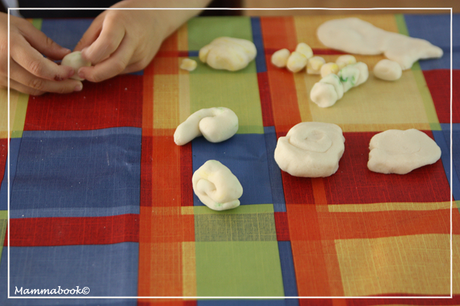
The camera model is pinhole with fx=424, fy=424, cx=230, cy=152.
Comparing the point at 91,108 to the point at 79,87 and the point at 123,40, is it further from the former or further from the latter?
the point at 123,40

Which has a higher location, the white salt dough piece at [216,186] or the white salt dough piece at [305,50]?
the white salt dough piece at [305,50]

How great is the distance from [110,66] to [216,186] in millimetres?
412

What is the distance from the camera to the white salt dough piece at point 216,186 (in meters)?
0.81

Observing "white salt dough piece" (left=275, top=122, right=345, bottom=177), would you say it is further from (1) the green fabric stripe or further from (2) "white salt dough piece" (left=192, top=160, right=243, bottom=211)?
(1) the green fabric stripe

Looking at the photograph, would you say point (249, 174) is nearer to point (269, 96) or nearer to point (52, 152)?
point (269, 96)

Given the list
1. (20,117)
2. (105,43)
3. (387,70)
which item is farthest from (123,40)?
(387,70)

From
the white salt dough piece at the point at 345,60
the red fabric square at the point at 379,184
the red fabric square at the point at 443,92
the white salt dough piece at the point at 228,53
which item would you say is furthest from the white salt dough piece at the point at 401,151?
the white salt dough piece at the point at 228,53

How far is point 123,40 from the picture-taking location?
101cm

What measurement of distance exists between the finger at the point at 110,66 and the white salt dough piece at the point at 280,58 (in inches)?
14.3

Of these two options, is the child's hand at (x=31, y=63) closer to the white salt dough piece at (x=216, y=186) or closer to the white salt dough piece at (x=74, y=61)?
the white salt dough piece at (x=74, y=61)

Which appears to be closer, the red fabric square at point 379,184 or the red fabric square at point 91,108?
the red fabric square at point 379,184

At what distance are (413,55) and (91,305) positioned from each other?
975 millimetres

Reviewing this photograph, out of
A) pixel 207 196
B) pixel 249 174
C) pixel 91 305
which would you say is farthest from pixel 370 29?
pixel 91 305

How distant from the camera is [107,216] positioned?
846 millimetres
